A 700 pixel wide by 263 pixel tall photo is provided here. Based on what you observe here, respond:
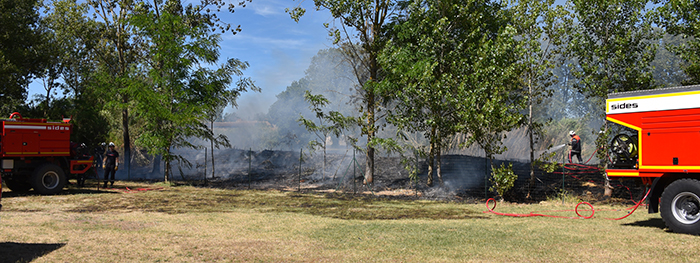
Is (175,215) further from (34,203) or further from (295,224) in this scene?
(34,203)

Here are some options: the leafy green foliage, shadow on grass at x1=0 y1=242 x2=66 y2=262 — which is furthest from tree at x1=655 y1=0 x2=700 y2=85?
shadow on grass at x1=0 y1=242 x2=66 y2=262

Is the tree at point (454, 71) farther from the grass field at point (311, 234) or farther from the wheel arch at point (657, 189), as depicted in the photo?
the wheel arch at point (657, 189)

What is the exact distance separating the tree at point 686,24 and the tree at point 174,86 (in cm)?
1868

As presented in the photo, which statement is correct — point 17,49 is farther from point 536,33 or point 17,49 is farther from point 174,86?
point 536,33

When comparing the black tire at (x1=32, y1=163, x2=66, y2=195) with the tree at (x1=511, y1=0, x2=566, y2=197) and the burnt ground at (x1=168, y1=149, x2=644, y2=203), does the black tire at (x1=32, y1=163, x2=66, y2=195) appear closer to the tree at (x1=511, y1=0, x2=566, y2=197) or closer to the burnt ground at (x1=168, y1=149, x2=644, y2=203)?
the burnt ground at (x1=168, y1=149, x2=644, y2=203)

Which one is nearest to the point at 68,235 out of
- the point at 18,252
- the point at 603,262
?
the point at 18,252

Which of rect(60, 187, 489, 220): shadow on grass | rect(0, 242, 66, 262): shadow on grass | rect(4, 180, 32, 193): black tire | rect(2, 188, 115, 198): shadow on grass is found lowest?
rect(60, 187, 489, 220): shadow on grass

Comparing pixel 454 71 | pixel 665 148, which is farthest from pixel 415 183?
pixel 665 148

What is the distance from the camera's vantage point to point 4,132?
15727 mm

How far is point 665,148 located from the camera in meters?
9.92

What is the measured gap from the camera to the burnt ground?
1833cm

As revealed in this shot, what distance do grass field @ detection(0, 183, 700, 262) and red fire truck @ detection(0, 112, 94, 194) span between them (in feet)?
4.91

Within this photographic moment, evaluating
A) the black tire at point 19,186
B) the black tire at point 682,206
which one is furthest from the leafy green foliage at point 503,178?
the black tire at point 19,186

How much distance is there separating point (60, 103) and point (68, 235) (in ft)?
73.6
